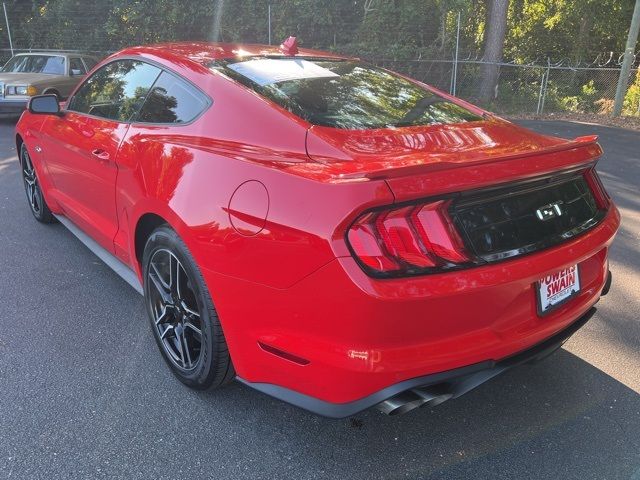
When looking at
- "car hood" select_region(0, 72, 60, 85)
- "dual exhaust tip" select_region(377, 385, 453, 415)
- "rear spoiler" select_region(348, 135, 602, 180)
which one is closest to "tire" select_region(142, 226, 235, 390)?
"dual exhaust tip" select_region(377, 385, 453, 415)

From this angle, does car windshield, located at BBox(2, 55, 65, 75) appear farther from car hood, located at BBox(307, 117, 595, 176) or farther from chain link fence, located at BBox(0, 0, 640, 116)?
car hood, located at BBox(307, 117, 595, 176)

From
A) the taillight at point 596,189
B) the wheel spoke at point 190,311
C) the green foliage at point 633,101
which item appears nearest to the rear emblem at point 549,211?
the taillight at point 596,189

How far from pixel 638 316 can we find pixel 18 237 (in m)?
4.79

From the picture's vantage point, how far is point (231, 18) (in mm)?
15641

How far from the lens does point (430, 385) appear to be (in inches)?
74.1

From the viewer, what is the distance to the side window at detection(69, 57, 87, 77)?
1141cm

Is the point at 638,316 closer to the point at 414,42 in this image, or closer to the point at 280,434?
the point at 280,434

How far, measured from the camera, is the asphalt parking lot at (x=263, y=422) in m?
2.19

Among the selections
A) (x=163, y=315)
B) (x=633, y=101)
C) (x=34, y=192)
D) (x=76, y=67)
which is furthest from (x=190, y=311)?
A: (x=633, y=101)

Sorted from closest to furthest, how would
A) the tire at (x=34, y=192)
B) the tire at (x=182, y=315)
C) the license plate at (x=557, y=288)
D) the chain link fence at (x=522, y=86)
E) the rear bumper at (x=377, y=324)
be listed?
the rear bumper at (x=377, y=324)
the license plate at (x=557, y=288)
the tire at (x=182, y=315)
the tire at (x=34, y=192)
the chain link fence at (x=522, y=86)

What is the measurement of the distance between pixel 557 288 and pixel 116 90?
2824mm

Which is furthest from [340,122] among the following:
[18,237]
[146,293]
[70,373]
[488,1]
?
[488,1]

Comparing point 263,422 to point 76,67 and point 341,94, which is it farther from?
point 76,67

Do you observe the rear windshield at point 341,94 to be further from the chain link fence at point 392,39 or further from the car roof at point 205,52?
the chain link fence at point 392,39
